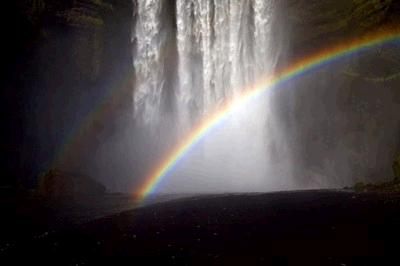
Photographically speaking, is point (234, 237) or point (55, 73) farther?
point (55, 73)

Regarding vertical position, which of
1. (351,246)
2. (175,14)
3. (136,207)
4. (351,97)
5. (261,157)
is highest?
(175,14)

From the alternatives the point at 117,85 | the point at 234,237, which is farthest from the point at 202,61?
the point at 234,237

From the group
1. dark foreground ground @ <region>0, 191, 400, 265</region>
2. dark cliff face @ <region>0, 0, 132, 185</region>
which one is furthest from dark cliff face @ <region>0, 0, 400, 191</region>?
dark foreground ground @ <region>0, 191, 400, 265</region>

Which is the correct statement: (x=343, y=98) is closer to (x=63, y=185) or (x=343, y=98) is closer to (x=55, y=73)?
(x=55, y=73)

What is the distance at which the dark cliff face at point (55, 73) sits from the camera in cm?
3366

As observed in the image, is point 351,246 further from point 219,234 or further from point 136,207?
point 136,207

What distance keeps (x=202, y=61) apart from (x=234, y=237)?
32020mm

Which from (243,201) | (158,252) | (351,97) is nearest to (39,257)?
(158,252)

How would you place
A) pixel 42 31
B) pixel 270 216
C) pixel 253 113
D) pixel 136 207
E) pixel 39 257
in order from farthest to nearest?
pixel 253 113
pixel 42 31
pixel 136 207
pixel 270 216
pixel 39 257

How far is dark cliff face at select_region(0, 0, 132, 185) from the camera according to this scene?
110ft

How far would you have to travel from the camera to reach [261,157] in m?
47.8

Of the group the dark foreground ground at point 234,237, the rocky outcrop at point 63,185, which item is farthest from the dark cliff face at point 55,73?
the dark foreground ground at point 234,237

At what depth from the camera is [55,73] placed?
123 ft

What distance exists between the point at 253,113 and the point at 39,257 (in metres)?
37.6
